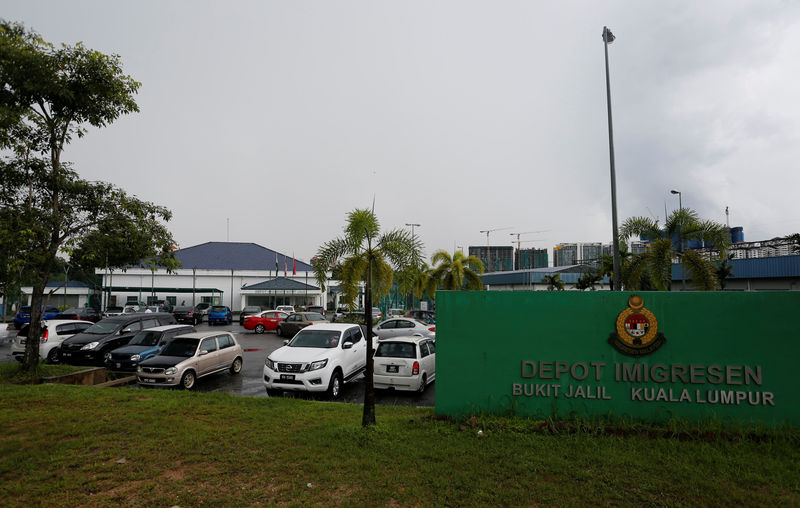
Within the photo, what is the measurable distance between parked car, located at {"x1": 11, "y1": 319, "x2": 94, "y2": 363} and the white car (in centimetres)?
1221

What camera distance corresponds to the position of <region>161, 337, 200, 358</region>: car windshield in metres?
12.2

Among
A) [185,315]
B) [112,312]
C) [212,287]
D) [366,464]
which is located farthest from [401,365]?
[212,287]

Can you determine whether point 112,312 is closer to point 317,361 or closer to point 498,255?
point 317,361

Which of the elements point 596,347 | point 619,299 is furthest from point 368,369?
point 619,299

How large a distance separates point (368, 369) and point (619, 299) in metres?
4.32

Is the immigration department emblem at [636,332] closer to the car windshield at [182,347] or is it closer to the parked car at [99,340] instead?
the car windshield at [182,347]

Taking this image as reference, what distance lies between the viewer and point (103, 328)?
51.2 feet

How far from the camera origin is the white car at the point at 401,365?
36.4 feet

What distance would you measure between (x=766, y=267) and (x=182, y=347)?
112ft

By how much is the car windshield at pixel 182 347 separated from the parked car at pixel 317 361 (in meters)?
2.61

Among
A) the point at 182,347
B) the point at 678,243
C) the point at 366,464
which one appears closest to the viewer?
the point at 366,464

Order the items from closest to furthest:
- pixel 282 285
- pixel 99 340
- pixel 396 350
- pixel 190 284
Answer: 1. pixel 396 350
2. pixel 99 340
3. pixel 282 285
4. pixel 190 284

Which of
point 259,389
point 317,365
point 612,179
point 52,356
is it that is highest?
point 612,179

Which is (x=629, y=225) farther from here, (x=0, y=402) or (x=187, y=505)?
(x=0, y=402)
